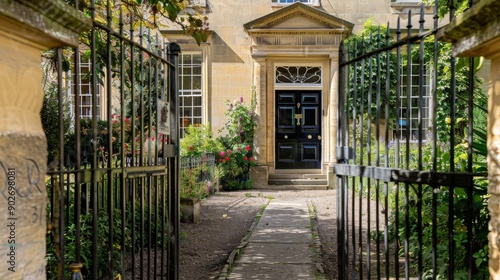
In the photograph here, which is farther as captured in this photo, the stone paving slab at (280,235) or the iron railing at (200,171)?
the iron railing at (200,171)

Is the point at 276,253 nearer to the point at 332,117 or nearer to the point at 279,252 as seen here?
the point at 279,252

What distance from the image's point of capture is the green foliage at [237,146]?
1416 centimetres

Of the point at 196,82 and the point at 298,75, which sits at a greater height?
the point at 298,75

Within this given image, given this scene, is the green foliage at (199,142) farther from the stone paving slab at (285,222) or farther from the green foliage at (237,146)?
the stone paving slab at (285,222)

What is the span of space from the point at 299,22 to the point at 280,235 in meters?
8.30

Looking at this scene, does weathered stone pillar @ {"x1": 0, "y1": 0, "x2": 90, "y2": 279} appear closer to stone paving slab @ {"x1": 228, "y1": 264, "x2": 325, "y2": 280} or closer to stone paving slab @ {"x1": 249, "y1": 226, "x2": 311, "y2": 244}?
stone paving slab @ {"x1": 228, "y1": 264, "x2": 325, "y2": 280}

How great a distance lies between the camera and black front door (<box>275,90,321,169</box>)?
50.2ft

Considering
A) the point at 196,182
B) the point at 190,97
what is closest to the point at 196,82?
the point at 190,97

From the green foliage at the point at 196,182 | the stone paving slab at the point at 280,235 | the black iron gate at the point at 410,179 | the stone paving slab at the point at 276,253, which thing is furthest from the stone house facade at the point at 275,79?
the black iron gate at the point at 410,179

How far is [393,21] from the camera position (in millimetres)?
15156

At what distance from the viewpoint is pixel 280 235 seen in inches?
309

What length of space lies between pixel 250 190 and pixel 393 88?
4.90 metres

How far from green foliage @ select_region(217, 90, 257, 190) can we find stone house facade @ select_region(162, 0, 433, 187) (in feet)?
0.86

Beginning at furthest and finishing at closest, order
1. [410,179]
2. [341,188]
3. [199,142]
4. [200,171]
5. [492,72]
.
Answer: [199,142]
[200,171]
[341,188]
[410,179]
[492,72]
